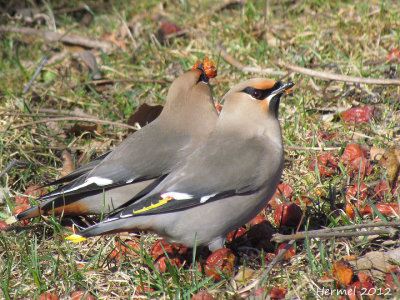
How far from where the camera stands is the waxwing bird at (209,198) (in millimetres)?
3260

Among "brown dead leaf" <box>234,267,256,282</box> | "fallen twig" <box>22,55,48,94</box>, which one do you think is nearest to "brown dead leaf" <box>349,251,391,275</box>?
"brown dead leaf" <box>234,267,256,282</box>

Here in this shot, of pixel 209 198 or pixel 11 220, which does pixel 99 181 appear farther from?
pixel 209 198

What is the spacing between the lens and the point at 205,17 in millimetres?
6320

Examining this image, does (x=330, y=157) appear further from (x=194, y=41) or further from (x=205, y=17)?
(x=205, y=17)

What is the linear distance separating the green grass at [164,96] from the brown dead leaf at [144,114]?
0.17 metres

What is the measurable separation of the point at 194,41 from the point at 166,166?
2.23 m

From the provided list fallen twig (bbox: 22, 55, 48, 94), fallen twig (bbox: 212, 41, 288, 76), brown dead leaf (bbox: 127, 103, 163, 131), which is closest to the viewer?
brown dead leaf (bbox: 127, 103, 163, 131)

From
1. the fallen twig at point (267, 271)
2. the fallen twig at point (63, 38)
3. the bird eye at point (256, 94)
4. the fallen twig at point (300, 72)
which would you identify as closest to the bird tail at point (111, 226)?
the fallen twig at point (267, 271)

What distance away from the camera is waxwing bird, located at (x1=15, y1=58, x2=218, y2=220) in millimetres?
3992

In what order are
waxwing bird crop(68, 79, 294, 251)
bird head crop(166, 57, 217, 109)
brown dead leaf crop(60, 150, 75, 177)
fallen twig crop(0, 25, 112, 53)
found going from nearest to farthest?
1. waxwing bird crop(68, 79, 294, 251)
2. bird head crop(166, 57, 217, 109)
3. brown dead leaf crop(60, 150, 75, 177)
4. fallen twig crop(0, 25, 112, 53)

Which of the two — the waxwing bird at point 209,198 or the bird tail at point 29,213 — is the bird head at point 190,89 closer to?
the waxwing bird at point 209,198

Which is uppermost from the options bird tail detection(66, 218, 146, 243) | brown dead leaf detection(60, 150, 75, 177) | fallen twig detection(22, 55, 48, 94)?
bird tail detection(66, 218, 146, 243)

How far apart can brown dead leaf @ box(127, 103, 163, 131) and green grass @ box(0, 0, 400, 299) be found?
0.17 m

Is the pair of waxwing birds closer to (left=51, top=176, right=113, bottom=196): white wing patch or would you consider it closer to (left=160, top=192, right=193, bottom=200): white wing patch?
(left=160, top=192, right=193, bottom=200): white wing patch
